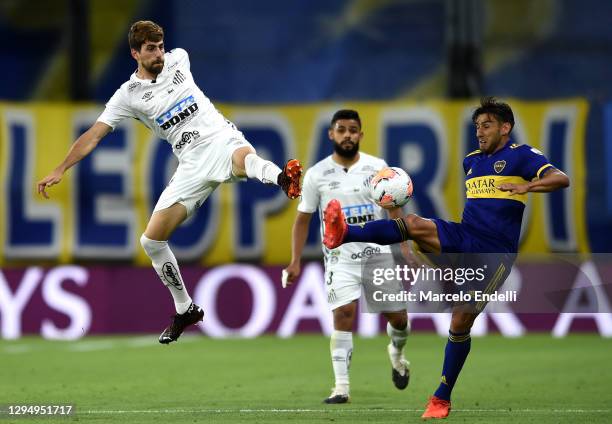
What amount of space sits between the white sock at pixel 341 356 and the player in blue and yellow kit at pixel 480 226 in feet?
4.51

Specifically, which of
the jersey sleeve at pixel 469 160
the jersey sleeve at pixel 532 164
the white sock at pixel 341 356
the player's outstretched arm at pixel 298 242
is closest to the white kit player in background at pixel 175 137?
the player's outstretched arm at pixel 298 242

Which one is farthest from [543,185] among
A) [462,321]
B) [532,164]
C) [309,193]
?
[309,193]

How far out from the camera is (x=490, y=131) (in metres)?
9.82

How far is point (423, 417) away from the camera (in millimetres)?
9797

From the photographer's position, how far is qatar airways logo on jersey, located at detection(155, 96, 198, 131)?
35.1 ft

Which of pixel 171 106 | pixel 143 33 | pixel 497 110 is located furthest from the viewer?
pixel 171 106

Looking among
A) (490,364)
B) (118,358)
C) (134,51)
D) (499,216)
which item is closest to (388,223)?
(499,216)

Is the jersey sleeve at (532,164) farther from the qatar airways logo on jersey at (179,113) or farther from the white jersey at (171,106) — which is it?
the qatar airways logo on jersey at (179,113)

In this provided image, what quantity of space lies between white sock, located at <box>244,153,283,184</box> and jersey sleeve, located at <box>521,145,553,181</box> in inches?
66.3

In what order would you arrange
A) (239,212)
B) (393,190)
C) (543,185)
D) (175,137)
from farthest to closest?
(239,212) → (175,137) → (393,190) → (543,185)

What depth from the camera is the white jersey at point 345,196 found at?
1152 cm

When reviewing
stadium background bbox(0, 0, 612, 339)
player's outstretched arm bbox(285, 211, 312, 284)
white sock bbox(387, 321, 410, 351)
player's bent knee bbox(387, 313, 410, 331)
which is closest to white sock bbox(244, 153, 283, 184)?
player's outstretched arm bbox(285, 211, 312, 284)

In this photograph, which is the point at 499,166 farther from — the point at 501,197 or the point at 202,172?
the point at 202,172

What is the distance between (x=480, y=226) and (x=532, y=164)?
56 cm
